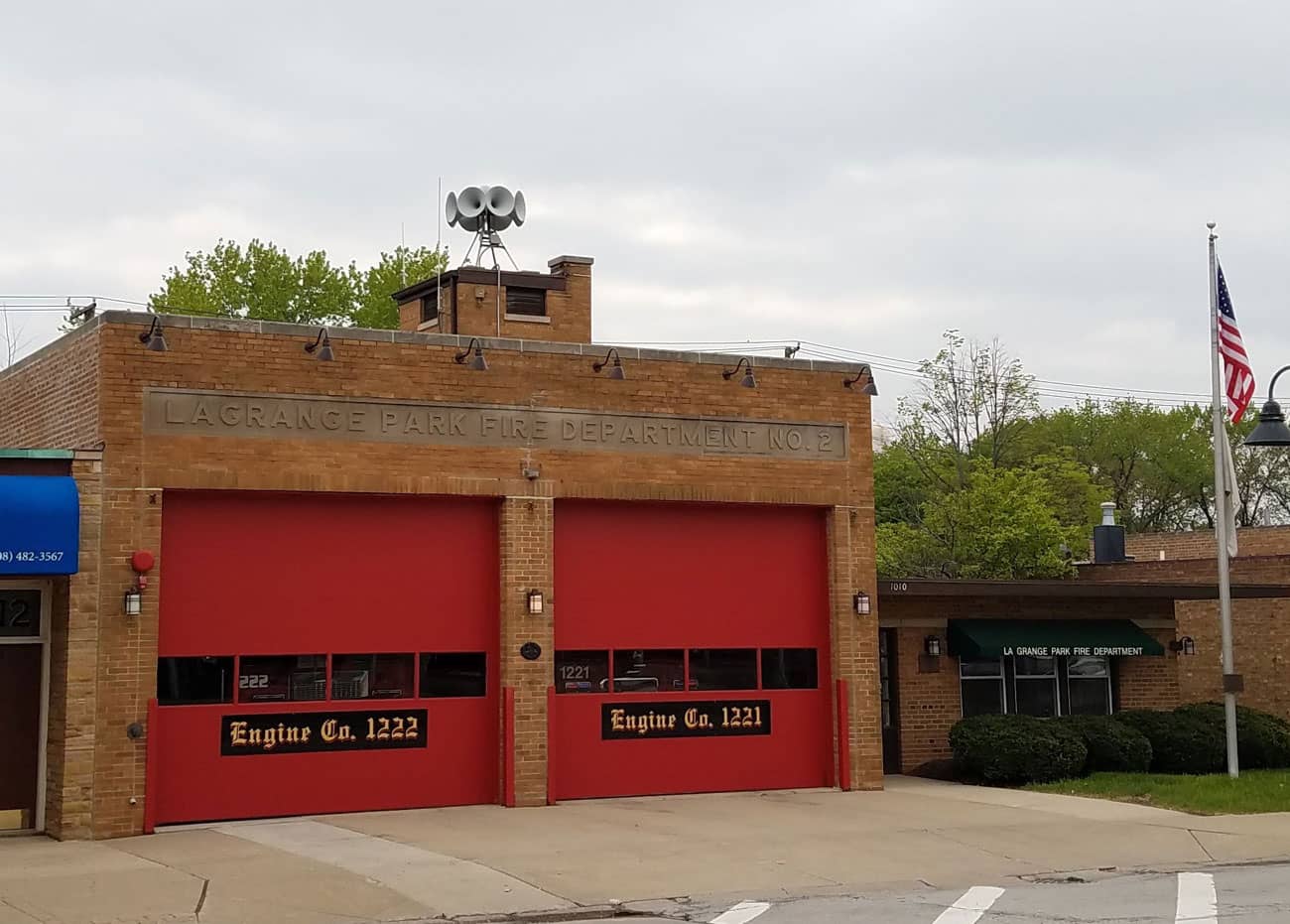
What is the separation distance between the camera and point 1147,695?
1059 inches

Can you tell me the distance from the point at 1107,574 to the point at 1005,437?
12.1 metres

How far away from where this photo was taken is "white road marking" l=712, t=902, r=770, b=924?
12625mm

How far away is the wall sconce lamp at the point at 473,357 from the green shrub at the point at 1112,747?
35.7ft

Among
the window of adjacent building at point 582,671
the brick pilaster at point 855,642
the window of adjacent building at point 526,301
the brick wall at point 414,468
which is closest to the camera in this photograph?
the brick wall at point 414,468

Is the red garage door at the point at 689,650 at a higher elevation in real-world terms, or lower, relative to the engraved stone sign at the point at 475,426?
lower

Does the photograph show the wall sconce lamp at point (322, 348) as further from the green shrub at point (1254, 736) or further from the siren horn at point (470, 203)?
the green shrub at point (1254, 736)

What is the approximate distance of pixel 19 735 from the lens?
57.4ft

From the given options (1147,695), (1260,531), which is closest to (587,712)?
(1147,695)

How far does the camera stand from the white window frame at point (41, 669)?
17.5 metres

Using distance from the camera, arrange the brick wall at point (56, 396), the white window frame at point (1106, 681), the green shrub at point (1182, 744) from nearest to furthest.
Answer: the brick wall at point (56, 396) < the green shrub at point (1182, 744) < the white window frame at point (1106, 681)

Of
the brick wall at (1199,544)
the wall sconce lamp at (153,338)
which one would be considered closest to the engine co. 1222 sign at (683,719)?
the wall sconce lamp at (153,338)

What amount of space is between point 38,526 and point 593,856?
6909 millimetres

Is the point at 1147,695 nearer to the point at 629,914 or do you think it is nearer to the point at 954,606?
the point at 954,606

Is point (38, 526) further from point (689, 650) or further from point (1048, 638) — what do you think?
point (1048, 638)
